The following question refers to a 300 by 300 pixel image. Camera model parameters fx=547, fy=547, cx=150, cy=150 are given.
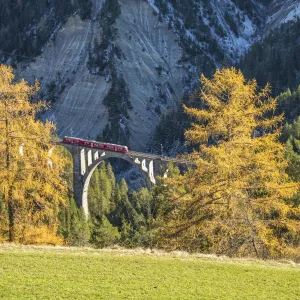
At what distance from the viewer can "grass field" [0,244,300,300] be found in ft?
46.8

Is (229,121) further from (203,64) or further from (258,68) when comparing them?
(203,64)

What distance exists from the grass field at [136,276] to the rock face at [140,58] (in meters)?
115

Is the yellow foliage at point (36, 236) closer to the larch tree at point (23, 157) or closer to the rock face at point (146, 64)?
the larch tree at point (23, 157)

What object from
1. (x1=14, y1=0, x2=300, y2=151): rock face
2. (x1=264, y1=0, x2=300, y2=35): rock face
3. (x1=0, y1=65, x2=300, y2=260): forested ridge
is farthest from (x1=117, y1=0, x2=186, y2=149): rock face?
(x1=0, y1=65, x2=300, y2=260): forested ridge

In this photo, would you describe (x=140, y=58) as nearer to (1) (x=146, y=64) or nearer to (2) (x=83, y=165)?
(1) (x=146, y=64)

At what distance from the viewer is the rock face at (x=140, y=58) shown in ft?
462

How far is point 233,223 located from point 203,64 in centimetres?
13775

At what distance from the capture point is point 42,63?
160 m

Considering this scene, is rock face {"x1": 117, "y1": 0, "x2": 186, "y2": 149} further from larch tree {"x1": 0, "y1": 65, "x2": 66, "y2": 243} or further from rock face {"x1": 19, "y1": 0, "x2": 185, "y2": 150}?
larch tree {"x1": 0, "y1": 65, "x2": 66, "y2": 243}

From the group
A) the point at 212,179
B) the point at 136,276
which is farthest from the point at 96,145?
the point at 136,276

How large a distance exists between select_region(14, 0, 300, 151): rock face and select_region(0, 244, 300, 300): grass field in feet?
378

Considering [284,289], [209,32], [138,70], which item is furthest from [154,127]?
[284,289]

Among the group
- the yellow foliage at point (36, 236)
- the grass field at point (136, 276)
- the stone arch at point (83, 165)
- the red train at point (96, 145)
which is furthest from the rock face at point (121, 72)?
the grass field at point (136, 276)

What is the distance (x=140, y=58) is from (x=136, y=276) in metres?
137
